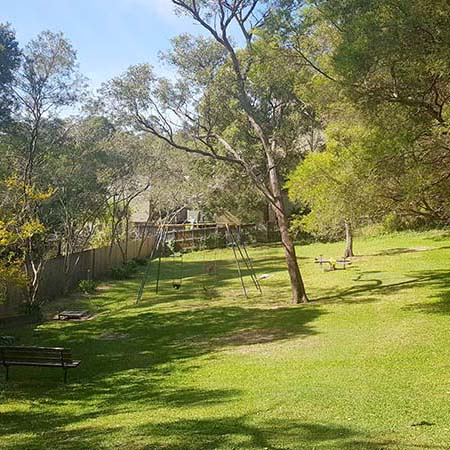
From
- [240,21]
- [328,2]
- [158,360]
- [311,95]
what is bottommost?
[158,360]

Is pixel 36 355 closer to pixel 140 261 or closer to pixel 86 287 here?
pixel 86 287

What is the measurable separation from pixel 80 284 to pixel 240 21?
12.0 meters

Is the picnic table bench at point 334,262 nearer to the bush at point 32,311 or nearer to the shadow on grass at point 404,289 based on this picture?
the shadow on grass at point 404,289

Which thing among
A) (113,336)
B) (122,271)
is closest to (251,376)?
(113,336)

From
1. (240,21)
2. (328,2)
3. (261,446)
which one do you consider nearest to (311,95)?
(328,2)

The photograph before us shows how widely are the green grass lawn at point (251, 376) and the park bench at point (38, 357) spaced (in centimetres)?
35

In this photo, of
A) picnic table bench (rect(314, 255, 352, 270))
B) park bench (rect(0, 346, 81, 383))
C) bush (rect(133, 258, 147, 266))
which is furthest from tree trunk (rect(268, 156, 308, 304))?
bush (rect(133, 258, 147, 266))

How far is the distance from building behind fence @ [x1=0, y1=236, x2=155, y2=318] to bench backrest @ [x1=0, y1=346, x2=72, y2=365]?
7129 mm

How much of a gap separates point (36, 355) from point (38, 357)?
0.17 ft

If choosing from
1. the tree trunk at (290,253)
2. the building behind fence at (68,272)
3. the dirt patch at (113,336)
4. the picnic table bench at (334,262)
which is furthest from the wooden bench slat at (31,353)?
the picnic table bench at (334,262)

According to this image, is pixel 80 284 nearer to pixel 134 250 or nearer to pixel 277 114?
pixel 134 250

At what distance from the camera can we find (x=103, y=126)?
21.6 meters

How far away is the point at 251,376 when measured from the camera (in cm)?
852

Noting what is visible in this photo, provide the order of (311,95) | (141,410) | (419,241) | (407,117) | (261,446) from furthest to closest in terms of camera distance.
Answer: (419,241), (311,95), (407,117), (141,410), (261,446)
